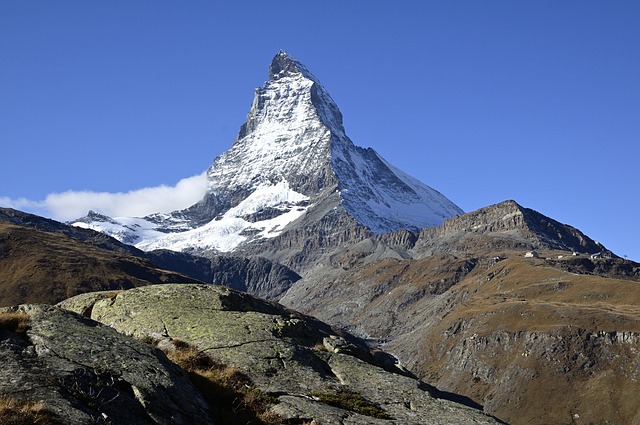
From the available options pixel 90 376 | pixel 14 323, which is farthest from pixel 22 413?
pixel 14 323

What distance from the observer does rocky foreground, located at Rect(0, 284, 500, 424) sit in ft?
53.5

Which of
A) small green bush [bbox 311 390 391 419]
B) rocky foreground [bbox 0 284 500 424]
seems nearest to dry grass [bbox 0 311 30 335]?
rocky foreground [bbox 0 284 500 424]

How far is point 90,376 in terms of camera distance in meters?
17.1

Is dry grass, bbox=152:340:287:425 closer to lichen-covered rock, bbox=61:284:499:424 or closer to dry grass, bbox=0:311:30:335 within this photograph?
lichen-covered rock, bbox=61:284:499:424

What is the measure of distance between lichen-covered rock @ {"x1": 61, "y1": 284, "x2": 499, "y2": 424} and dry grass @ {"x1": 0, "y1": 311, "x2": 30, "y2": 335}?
581cm

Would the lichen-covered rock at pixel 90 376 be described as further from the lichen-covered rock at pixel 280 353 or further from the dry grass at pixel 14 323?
the lichen-covered rock at pixel 280 353

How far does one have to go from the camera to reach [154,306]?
27531 mm

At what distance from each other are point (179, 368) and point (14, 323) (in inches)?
192

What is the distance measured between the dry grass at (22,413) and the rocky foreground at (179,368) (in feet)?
0.15

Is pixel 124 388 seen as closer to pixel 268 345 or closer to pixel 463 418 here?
pixel 268 345

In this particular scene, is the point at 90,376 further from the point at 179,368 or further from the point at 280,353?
the point at 280,353

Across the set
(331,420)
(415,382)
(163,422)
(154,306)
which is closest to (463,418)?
(415,382)

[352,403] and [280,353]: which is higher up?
[280,353]

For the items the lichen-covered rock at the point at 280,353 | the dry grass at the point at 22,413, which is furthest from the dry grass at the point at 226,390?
the dry grass at the point at 22,413
